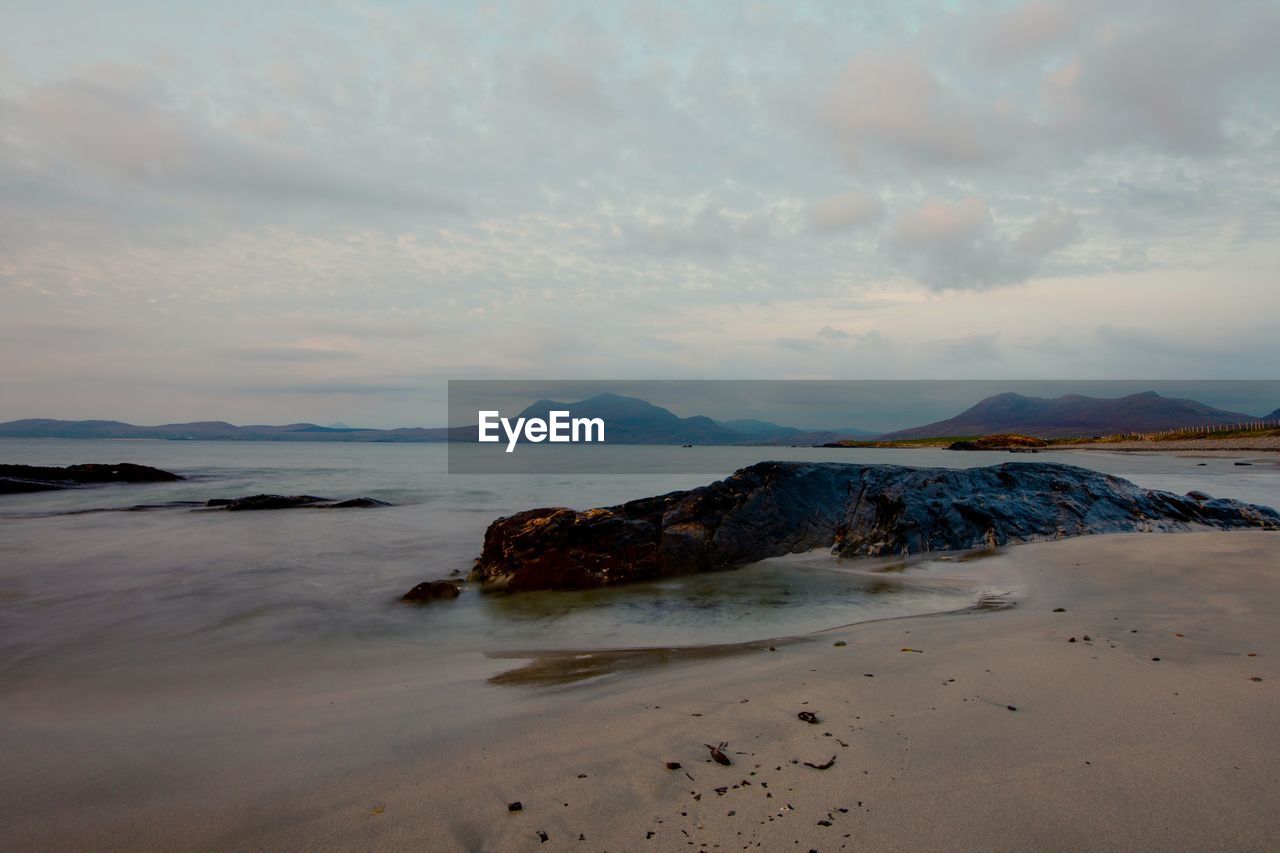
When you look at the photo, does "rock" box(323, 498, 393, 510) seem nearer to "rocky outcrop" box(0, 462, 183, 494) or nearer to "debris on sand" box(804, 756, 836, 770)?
"rocky outcrop" box(0, 462, 183, 494)

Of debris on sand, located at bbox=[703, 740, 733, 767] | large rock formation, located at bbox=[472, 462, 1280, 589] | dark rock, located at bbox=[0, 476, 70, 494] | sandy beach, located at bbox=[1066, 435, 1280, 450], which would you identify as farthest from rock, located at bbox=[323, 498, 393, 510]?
sandy beach, located at bbox=[1066, 435, 1280, 450]

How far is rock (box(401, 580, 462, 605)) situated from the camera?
877 centimetres

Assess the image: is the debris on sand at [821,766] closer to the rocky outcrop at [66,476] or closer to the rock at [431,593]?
the rock at [431,593]

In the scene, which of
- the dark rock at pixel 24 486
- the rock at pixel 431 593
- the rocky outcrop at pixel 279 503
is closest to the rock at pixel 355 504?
the rocky outcrop at pixel 279 503

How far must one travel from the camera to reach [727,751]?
328 cm

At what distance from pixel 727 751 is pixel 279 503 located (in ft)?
69.8

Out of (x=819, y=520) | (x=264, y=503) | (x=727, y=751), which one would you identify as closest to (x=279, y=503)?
(x=264, y=503)

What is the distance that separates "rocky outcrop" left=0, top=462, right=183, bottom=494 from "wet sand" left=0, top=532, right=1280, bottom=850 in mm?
28127

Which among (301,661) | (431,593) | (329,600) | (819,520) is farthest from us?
(819,520)

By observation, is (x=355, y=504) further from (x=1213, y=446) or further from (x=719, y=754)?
(x=1213, y=446)

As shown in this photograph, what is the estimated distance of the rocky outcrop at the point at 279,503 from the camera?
66.8ft

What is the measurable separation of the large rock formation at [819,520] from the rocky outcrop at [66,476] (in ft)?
88.0

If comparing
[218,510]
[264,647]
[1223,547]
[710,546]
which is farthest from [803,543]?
[218,510]

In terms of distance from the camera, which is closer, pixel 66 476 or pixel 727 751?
pixel 727 751
